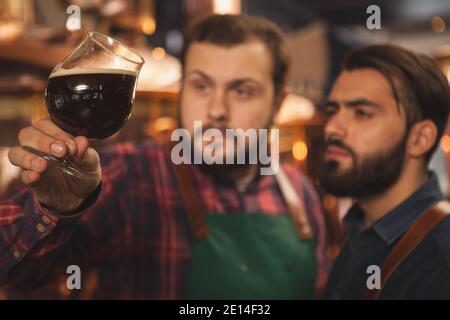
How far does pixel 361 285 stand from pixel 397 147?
0.39 meters

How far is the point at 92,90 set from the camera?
2.77 feet

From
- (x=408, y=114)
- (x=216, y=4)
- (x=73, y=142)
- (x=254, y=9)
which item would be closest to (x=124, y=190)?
(x=73, y=142)

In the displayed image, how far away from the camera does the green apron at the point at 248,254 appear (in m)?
1.53

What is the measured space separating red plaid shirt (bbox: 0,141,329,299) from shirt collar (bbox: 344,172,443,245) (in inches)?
19.5

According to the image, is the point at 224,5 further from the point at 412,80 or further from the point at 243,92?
the point at 412,80

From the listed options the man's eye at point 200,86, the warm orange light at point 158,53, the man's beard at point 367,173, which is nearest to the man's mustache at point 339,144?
the man's beard at point 367,173

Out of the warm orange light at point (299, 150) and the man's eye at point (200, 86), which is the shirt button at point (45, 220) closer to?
the man's eye at point (200, 86)

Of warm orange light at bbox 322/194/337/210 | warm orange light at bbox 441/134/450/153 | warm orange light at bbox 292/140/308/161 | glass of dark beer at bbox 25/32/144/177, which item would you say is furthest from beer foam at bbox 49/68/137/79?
warm orange light at bbox 292/140/308/161

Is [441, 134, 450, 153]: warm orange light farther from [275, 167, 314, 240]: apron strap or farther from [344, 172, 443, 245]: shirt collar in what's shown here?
[275, 167, 314, 240]: apron strap

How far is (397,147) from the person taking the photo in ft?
4.45

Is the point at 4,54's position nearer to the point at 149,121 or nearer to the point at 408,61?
the point at 149,121

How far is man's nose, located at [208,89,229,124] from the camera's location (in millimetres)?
1477

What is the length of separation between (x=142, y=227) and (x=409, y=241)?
81 cm
